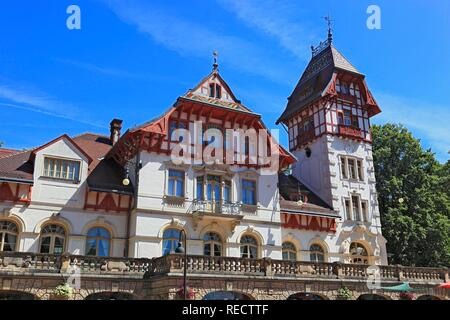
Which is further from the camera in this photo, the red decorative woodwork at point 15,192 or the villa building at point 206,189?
the villa building at point 206,189

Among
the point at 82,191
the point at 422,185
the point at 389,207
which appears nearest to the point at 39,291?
the point at 82,191

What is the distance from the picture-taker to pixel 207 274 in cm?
1948

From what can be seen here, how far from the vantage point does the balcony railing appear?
2571 cm

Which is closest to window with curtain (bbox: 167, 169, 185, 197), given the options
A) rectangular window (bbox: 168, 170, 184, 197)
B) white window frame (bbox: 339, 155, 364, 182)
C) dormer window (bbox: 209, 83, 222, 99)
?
rectangular window (bbox: 168, 170, 184, 197)

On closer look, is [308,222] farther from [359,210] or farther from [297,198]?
[359,210]

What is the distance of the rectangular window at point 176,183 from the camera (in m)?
26.0

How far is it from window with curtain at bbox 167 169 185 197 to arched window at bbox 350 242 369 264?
42.5 feet

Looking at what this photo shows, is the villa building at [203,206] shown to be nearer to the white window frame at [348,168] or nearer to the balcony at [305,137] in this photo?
the white window frame at [348,168]

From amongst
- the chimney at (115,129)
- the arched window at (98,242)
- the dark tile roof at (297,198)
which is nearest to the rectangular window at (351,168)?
the dark tile roof at (297,198)

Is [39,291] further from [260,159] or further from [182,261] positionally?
[260,159]

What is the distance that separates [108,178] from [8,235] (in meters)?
6.06

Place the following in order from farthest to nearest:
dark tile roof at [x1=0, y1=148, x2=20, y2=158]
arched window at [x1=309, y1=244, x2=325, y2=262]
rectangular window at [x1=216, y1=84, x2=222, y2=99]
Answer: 1. arched window at [x1=309, y1=244, x2=325, y2=262]
2. rectangular window at [x1=216, y1=84, x2=222, y2=99]
3. dark tile roof at [x1=0, y1=148, x2=20, y2=158]

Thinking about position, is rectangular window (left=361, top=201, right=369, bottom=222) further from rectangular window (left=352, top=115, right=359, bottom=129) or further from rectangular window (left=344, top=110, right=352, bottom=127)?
rectangular window (left=344, top=110, right=352, bottom=127)

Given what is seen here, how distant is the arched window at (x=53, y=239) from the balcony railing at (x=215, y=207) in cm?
703
